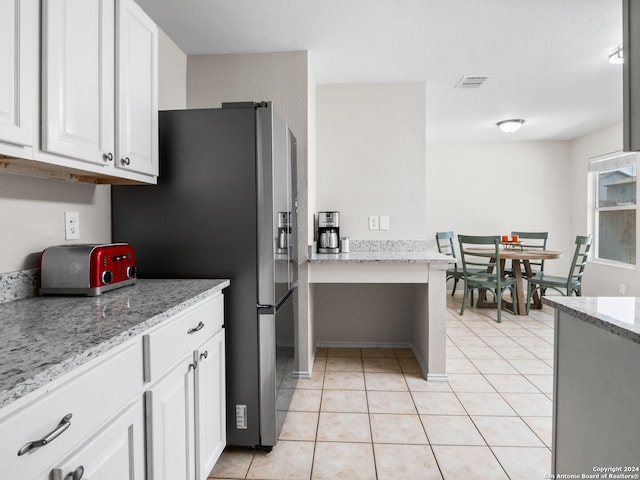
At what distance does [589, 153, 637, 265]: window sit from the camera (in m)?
4.77

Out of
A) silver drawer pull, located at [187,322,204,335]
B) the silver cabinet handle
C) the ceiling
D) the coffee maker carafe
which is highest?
the ceiling

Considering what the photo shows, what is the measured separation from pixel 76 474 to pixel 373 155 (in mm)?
2990

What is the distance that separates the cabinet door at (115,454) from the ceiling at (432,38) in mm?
2130

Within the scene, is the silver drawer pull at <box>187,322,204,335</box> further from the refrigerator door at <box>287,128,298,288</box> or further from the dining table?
the dining table

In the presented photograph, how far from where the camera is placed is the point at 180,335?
1.32 meters

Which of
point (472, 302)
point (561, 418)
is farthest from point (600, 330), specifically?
point (472, 302)

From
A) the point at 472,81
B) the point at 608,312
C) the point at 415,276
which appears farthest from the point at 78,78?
the point at 472,81

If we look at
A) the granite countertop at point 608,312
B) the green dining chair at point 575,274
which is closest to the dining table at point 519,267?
the green dining chair at point 575,274

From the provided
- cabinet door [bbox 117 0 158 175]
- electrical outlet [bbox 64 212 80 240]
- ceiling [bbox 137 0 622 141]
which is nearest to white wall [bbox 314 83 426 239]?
ceiling [bbox 137 0 622 141]

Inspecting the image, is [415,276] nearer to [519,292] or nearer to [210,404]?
[210,404]

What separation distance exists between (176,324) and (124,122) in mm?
836

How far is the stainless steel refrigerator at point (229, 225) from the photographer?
181 centimetres

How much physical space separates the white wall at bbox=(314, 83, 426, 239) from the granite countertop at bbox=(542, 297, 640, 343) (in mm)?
1955

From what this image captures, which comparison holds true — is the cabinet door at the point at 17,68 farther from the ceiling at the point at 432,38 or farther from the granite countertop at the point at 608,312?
the granite countertop at the point at 608,312
